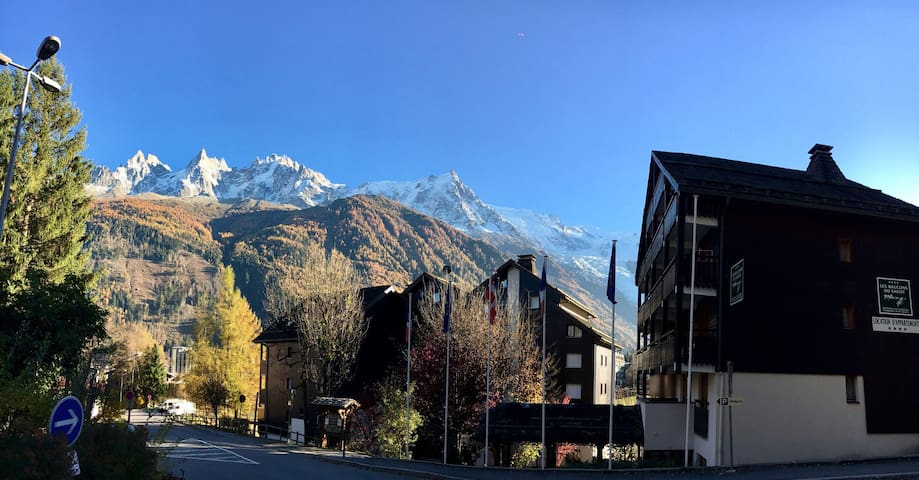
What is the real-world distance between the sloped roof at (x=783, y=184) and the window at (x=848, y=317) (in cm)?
335

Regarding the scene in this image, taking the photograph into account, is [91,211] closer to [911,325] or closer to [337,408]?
[337,408]

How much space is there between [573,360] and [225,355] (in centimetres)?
3308

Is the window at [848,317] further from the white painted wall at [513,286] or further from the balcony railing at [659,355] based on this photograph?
the white painted wall at [513,286]

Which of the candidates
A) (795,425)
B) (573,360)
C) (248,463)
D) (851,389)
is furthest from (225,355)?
(851,389)

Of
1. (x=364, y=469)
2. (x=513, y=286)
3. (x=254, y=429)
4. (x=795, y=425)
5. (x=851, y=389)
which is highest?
(x=513, y=286)

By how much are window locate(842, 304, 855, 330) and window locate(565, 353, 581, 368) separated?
3349cm

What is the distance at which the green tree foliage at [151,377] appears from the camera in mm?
95250

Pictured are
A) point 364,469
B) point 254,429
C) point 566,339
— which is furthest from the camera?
point 566,339

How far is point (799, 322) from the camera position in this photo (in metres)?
24.2

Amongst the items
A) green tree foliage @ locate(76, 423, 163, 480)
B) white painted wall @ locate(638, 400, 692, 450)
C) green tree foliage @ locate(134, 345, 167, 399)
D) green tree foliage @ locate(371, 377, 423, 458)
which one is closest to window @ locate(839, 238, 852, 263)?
white painted wall @ locate(638, 400, 692, 450)

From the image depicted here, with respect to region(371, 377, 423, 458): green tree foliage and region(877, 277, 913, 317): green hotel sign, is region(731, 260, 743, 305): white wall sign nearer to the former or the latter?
region(877, 277, 913, 317): green hotel sign

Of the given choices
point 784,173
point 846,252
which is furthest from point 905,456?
point 784,173

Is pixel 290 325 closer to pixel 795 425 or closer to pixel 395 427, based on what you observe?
pixel 395 427

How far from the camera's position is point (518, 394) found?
44062 millimetres
